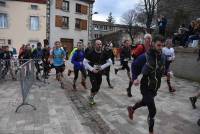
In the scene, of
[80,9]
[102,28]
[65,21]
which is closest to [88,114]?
[65,21]

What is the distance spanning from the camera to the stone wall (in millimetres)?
16028

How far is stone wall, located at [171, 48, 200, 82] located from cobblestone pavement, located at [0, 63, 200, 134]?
12.8ft

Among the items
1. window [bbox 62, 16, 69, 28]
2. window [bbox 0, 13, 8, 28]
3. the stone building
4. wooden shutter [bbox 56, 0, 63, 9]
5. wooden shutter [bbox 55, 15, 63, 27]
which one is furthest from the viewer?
window [bbox 62, 16, 69, 28]

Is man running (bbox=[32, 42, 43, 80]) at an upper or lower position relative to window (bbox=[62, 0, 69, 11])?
lower

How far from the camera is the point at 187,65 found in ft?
55.4

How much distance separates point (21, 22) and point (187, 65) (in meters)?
25.2

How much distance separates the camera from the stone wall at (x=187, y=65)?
1603cm

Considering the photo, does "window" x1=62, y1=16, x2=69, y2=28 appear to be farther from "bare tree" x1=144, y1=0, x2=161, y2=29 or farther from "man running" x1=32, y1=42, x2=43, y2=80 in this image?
"man running" x1=32, y1=42, x2=43, y2=80

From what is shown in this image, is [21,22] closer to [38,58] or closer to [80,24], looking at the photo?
[80,24]

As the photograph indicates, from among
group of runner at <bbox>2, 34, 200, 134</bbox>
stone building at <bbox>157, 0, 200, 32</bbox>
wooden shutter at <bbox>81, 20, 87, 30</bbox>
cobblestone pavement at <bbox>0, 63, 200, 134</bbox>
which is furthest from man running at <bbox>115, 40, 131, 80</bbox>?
wooden shutter at <bbox>81, 20, 87, 30</bbox>

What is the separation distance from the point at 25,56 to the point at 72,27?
28.5 metres

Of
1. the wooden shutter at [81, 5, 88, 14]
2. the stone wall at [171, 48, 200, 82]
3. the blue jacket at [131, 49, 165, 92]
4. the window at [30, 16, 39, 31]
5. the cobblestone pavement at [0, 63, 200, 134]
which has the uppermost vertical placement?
the wooden shutter at [81, 5, 88, 14]

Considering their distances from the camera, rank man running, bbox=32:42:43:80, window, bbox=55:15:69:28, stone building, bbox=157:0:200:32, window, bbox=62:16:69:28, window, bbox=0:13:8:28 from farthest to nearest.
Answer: window, bbox=62:16:69:28
window, bbox=55:15:69:28
window, bbox=0:13:8:28
stone building, bbox=157:0:200:32
man running, bbox=32:42:43:80

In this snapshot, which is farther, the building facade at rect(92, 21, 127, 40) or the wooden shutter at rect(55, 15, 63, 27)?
the building facade at rect(92, 21, 127, 40)
